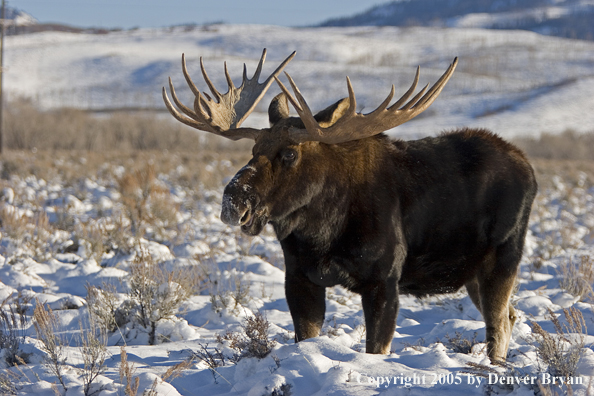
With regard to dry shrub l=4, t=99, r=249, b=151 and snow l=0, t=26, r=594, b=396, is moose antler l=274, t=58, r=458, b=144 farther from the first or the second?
dry shrub l=4, t=99, r=249, b=151

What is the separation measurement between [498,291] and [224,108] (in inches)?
99.2

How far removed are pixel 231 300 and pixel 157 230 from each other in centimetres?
351

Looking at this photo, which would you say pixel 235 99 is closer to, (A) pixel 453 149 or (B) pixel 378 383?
(A) pixel 453 149

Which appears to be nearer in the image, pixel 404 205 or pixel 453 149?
pixel 404 205

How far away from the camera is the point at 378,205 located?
399 cm

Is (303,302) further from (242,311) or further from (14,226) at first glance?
(14,226)

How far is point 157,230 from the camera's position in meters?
8.67

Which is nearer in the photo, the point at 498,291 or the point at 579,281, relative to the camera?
the point at 498,291

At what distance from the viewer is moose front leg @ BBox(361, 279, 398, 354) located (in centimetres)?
384

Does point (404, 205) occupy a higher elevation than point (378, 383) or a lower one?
higher

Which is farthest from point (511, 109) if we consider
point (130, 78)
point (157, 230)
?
point (157, 230)

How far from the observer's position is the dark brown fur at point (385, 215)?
3877mm

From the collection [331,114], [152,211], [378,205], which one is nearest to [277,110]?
[331,114]

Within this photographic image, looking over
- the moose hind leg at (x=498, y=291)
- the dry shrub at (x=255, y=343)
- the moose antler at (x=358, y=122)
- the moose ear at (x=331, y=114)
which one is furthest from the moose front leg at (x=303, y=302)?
the moose hind leg at (x=498, y=291)
